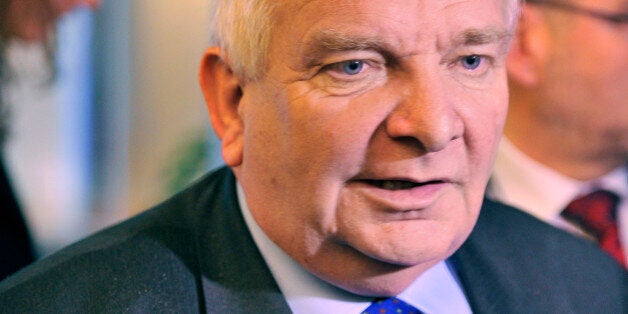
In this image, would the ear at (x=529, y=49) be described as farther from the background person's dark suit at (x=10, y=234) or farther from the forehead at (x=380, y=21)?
the background person's dark suit at (x=10, y=234)

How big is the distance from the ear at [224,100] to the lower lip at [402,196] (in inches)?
9.7

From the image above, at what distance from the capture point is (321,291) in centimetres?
125

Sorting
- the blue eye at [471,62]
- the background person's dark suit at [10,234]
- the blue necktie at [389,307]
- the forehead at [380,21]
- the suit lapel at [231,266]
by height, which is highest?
the forehead at [380,21]

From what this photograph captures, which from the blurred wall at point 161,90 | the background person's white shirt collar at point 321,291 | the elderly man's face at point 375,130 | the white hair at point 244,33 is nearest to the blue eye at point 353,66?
the elderly man's face at point 375,130

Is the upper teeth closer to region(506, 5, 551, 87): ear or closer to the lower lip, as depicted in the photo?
the lower lip

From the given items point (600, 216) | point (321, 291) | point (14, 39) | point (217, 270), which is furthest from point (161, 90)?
point (600, 216)

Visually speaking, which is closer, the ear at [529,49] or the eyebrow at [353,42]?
the eyebrow at [353,42]

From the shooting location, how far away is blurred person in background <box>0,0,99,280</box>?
1662 millimetres

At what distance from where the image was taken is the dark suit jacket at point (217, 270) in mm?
1197

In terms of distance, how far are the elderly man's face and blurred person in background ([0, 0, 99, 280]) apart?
2.45ft

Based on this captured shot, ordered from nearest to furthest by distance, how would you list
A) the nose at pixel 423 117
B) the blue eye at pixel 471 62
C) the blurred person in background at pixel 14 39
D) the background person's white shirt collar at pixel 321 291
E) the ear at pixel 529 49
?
the nose at pixel 423 117 → the blue eye at pixel 471 62 → the background person's white shirt collar at pixel 321 291 → the blurred person in background at pixel 14 39 → the ear at pixel 529 49

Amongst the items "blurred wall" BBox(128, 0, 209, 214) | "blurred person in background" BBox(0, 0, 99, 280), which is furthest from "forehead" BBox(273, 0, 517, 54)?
"blurred person in background" BBox(0, 0, 99, 280)

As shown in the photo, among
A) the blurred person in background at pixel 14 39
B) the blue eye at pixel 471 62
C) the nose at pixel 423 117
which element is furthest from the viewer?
the blurred person in background at pixel 14 39

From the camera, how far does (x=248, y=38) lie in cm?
113
